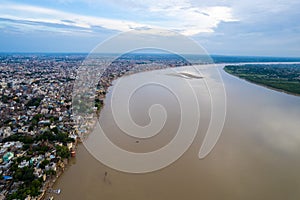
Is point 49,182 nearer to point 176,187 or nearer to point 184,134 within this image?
point 176,187

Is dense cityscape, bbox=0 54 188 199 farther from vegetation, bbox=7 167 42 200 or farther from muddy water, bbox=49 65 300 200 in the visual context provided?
muddy water, bbox=49 65 300 200

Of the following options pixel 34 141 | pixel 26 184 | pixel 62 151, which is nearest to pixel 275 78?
pixel 62 151

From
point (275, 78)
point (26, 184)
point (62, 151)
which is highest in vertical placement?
point (275, 78)

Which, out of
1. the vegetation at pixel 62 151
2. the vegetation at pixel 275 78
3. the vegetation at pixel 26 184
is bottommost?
the vegetation at pixel 26 184

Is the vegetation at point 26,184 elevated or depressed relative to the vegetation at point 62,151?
depressed

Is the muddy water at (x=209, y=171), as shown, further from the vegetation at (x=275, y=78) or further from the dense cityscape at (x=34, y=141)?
the vegetation at (x=275, y=78)

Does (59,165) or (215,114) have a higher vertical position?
(215,114)

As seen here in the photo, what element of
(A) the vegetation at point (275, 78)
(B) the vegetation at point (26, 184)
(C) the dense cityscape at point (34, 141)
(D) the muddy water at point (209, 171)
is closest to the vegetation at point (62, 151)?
(C) the dense cityscape at point (34, 141)

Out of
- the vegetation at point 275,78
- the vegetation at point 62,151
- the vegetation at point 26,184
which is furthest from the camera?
the vegetation at point 275,78

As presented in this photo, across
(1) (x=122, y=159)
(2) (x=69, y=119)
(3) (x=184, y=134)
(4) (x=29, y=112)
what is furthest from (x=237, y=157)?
(4) (x=29, y=112)

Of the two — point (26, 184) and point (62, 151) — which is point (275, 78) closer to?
point (62, 151)

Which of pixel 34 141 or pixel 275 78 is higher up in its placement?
pixel 275 78
